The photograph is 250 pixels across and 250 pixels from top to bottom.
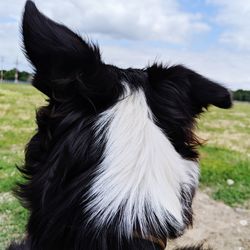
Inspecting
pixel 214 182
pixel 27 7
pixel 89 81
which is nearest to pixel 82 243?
pixel 89 81

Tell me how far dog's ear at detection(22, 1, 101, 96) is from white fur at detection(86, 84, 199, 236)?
0.22 m

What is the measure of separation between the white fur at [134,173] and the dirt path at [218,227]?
2767mm

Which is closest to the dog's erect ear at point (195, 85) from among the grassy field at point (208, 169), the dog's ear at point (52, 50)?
the dog's ear at point (52, 50)

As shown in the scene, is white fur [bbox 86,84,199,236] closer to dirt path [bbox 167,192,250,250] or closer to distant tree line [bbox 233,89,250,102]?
distant tree line [bbox 233,89,250,102]

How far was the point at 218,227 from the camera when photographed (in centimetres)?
523

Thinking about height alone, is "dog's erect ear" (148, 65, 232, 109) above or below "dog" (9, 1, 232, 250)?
above

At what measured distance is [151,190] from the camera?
1.73 metres

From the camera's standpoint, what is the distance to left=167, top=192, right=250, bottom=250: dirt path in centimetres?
482

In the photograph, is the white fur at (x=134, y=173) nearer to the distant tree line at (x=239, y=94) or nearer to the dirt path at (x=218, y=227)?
the distant tree line at (x=239, y=94)

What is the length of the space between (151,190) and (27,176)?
0.62 m

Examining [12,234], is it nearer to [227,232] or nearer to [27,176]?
[227,232]

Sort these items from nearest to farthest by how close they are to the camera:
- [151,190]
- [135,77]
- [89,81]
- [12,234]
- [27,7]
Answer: [27,7] → [151,190] → [89,81] → [135,77] → [12,234]

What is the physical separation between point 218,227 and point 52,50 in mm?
4075

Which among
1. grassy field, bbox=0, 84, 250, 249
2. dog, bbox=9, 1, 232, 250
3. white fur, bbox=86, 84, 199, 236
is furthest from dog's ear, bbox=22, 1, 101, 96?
grassy field, bbox=0, 84, 250, 249
